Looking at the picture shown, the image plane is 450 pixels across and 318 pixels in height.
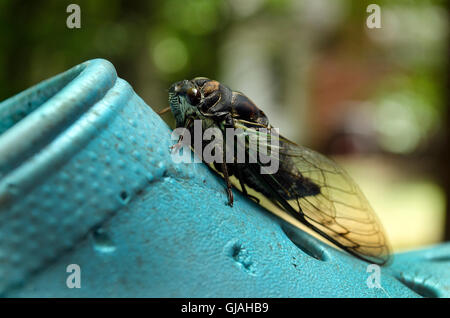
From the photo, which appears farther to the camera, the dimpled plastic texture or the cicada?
the cicada

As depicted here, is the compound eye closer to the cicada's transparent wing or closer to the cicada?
the cicada

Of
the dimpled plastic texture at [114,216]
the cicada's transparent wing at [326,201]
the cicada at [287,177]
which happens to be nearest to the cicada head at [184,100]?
the cicada at [287,177]

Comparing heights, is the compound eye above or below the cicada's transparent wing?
above

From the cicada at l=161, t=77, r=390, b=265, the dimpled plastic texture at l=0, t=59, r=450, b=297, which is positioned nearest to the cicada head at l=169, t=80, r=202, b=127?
the cicada at l=161, t=77, r=390, b=265

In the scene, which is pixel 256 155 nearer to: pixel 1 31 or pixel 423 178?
pixel 1 31

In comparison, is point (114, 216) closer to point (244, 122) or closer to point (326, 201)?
point (244, 122)

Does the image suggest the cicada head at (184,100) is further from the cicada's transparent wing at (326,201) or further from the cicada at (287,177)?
the cicada's transparent wing at (326,201)
